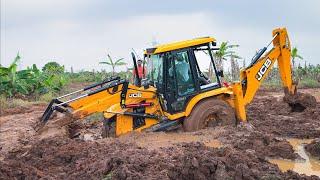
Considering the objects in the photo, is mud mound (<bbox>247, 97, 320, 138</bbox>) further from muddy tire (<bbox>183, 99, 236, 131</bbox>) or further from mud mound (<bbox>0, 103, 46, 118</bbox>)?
mud mound (<bbox>0, 103, 46, 118</bbox>)

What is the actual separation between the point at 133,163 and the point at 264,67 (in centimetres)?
556

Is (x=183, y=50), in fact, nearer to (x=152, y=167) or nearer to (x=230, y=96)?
(x=230, y=96)

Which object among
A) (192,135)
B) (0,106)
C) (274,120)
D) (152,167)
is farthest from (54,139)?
(0,106)

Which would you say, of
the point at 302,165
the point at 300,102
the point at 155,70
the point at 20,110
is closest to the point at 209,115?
the point at 155,70

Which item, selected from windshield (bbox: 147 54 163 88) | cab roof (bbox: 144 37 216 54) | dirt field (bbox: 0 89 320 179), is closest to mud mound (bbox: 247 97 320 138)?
dirt field (bbox: 0 89 320 179)

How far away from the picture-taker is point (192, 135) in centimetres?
1029

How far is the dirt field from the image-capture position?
21.2 ft

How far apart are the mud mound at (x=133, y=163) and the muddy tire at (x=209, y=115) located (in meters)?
1.80

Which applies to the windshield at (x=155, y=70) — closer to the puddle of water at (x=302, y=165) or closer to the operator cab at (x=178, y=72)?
the operator cab at (x=178, y=72)

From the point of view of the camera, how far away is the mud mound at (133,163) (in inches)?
251

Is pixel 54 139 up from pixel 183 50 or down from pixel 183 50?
down

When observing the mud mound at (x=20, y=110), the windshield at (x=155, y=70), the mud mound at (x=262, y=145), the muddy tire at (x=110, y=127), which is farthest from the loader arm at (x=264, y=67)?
the mud mound at (x=20, y=110)

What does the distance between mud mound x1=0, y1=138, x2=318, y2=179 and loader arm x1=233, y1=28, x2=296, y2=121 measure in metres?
2.97

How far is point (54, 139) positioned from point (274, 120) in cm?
527
